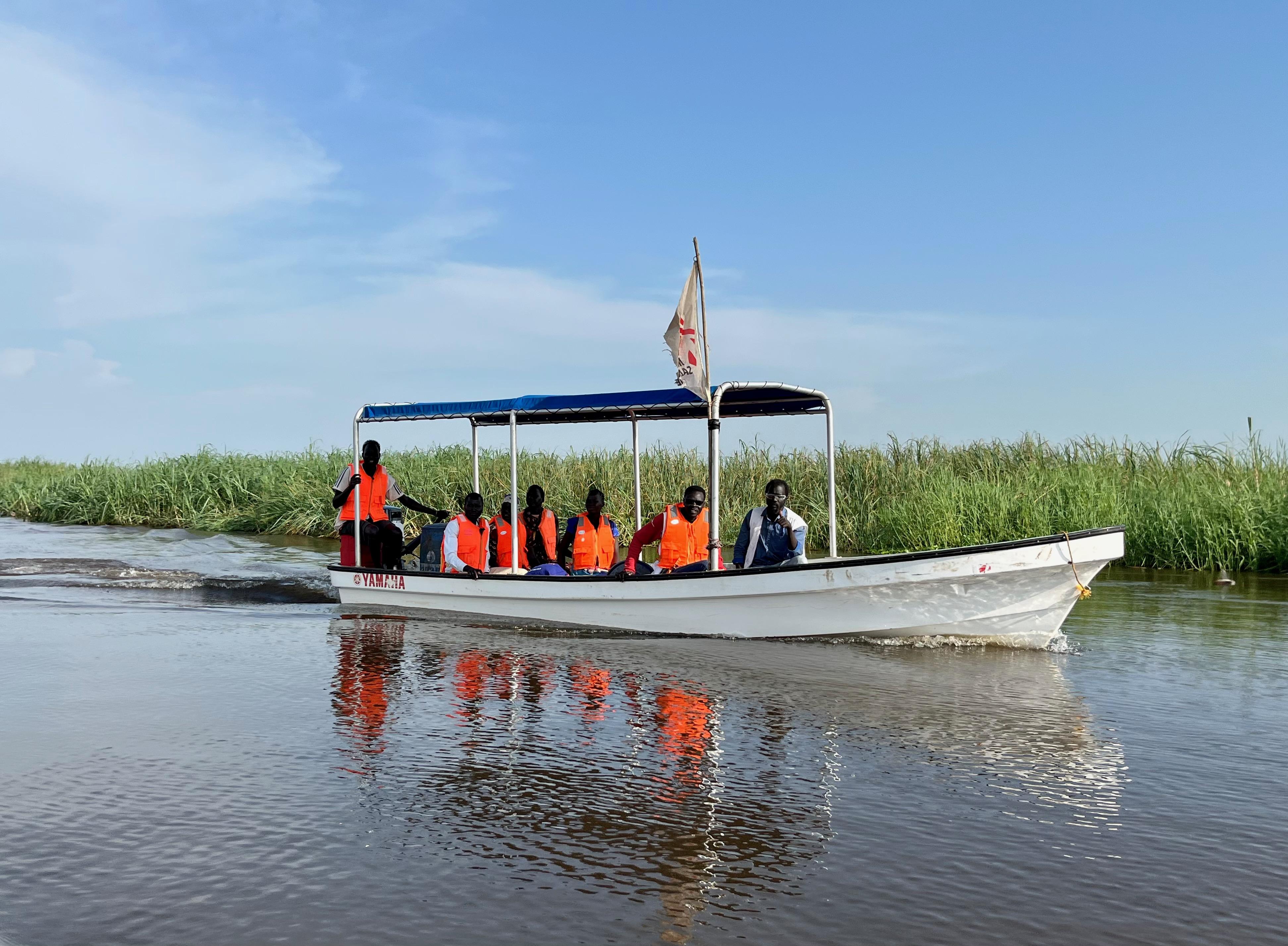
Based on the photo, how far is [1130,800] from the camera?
502 cm

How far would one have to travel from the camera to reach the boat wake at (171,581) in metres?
14.1

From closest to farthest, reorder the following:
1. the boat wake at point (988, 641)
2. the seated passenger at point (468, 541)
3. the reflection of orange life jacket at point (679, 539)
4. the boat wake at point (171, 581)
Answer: the boat wake at point (988, 641) → the reflection of orange life jacket at point (679, 539) → the seated passenger at point (468, 541) → the boat wake at point (171, 581)

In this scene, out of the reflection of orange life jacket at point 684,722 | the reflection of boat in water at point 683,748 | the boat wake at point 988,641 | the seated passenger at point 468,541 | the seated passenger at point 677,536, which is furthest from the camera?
the seated passenger at point 468,541

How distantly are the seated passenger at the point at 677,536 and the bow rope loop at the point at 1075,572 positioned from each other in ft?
10.8

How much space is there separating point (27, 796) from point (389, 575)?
6753 millimetres

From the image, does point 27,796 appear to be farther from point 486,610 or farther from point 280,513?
point 280,513

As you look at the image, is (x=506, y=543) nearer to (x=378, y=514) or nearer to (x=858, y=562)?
(x=378, y=514)

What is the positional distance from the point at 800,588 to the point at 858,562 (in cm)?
53

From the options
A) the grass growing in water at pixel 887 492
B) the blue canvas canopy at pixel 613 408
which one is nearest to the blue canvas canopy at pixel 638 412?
the blue canvas canopy at pixel 613 408

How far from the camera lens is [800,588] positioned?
920 centimetres

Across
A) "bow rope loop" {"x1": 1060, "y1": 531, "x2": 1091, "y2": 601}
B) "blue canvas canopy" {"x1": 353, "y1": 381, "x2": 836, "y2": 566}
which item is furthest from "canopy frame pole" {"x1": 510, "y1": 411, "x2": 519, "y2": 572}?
"bow rope loop" {"x1": 1060, "y1": 531, "x2": 1091, "y2": 601}

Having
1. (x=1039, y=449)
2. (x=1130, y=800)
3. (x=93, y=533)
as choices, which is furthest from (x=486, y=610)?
(x=93, y=533)

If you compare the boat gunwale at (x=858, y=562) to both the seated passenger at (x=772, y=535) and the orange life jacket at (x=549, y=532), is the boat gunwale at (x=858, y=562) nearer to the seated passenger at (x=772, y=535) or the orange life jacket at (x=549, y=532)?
the seated passenger at (x=772, y=535)

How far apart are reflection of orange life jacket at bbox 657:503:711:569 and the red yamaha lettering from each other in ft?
9.10
